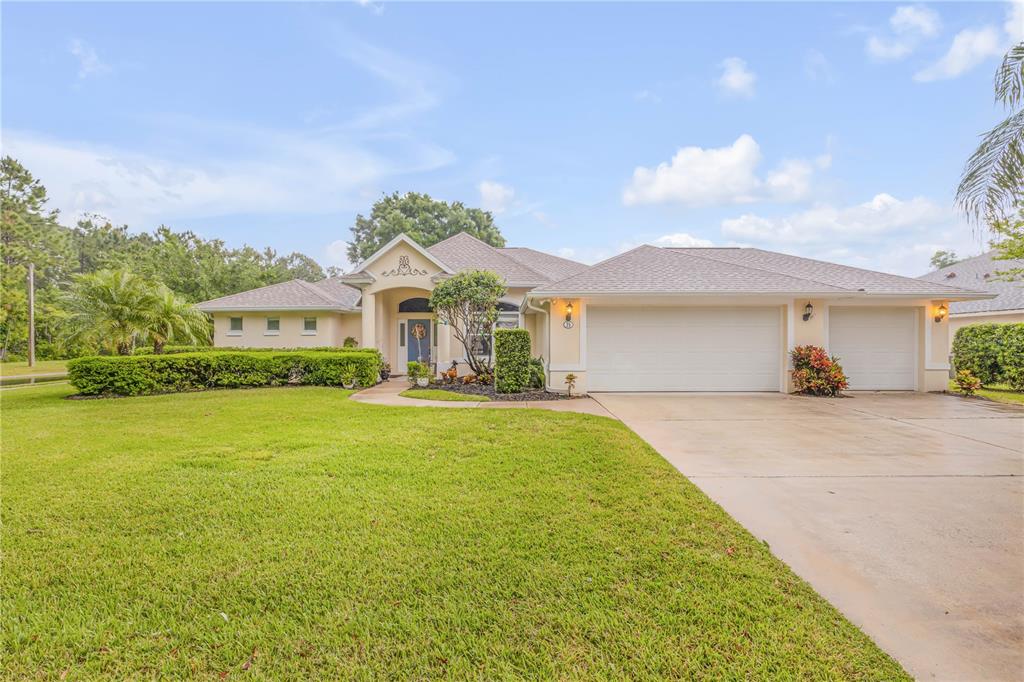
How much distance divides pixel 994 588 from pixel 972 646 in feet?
2.79

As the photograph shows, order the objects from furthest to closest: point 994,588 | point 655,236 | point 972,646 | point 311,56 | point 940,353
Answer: point 655,236, point 311,56, point 940,353, point 994,588, point 972,646

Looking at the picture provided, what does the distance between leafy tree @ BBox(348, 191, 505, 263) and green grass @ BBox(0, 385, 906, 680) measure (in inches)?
1275

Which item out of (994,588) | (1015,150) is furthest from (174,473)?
(1015,150)

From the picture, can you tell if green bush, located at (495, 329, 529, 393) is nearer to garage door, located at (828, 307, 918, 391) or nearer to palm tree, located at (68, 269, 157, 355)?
garage door, located at (828, 307, 918, 391)

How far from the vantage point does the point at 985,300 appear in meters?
15.3

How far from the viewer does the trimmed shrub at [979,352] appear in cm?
1294

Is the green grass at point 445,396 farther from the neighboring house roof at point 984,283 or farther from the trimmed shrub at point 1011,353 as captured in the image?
the neighboring house roof at point 984,283

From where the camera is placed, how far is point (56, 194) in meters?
33.0

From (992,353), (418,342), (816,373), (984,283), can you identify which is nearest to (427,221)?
(418,342)

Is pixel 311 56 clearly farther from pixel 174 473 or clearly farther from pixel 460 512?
pixel 460 512

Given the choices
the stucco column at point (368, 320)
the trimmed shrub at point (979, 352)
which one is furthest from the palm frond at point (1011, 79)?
the stucco column at point (368, 320)

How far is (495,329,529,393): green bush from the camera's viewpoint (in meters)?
11.7

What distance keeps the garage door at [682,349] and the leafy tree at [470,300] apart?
2927 millimetres

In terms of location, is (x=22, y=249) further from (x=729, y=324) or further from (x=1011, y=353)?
(x=1011, y=353)
